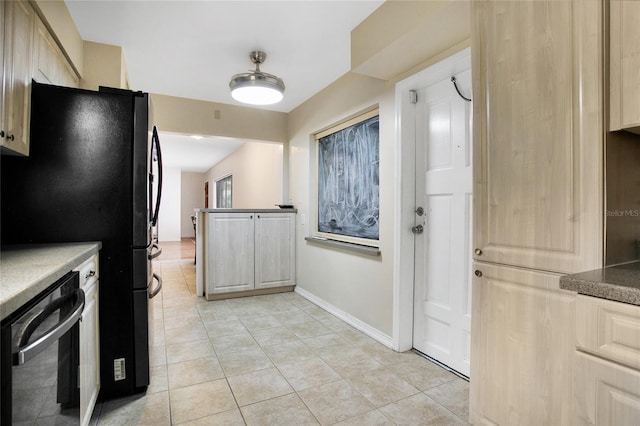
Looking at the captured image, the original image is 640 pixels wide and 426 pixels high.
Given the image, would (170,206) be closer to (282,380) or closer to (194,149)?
(194,149)

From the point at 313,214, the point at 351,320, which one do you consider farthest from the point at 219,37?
the point at 351,320

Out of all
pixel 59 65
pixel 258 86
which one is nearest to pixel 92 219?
pixel 59 65

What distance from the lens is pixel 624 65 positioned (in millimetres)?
1091

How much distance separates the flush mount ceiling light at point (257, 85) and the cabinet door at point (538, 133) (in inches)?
64.4

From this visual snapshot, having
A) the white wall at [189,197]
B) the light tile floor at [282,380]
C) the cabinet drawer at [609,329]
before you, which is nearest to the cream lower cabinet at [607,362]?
the cabinet drawer at [609,329]

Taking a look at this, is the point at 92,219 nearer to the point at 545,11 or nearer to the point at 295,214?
the point at 545,11

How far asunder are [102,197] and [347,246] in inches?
78.3

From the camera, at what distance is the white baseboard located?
2.64 meters

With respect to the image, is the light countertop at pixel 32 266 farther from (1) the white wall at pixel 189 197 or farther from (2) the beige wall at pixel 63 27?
(1) the white wall at pixel 189 197

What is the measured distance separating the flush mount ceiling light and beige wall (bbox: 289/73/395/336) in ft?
2.41

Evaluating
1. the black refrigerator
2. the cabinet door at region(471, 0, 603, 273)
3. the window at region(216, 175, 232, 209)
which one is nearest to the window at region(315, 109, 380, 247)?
the cabinet door at region(471, 0, 603, 273)

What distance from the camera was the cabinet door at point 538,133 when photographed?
1139mm

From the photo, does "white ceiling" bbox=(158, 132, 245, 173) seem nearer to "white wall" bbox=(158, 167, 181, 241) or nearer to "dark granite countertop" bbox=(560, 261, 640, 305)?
"white wall" bbox=(158, 167, 181, 241)

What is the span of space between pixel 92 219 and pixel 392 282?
79.9 inches
